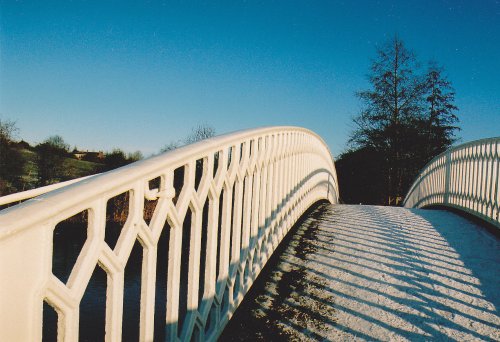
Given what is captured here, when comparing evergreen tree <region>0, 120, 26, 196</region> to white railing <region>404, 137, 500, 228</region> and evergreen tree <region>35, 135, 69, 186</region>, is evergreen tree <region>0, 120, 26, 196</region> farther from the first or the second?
white railing <region>404, 137, 500, 228</region>

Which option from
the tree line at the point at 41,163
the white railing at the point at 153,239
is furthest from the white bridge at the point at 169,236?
the tree line at the point at 41,163

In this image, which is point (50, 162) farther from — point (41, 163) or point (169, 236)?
point (169, 236)

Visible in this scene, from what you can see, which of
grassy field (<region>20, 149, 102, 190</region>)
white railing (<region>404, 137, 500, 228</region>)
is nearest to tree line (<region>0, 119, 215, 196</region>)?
grassy field (<region>20, 149, 102, 190</region>)

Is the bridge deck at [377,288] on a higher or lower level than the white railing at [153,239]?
lower

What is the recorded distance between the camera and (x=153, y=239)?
5.40ft

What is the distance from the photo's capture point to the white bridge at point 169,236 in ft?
3.38

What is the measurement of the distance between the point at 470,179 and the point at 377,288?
416cm

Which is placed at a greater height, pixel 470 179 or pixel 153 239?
pixel 470 179

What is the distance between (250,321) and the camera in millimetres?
2838

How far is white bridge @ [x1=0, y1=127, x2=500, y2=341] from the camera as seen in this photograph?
1.03 meters

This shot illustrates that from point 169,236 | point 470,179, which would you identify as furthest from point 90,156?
point 169,236

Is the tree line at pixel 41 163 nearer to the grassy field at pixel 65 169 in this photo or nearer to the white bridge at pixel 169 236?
the grassy field at pixel 65 169

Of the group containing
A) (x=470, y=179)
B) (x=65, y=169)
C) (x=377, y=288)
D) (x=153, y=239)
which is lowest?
(x=65, y=169)

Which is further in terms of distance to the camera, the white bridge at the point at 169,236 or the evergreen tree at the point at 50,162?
the evergreen tree at the point at 50,162
